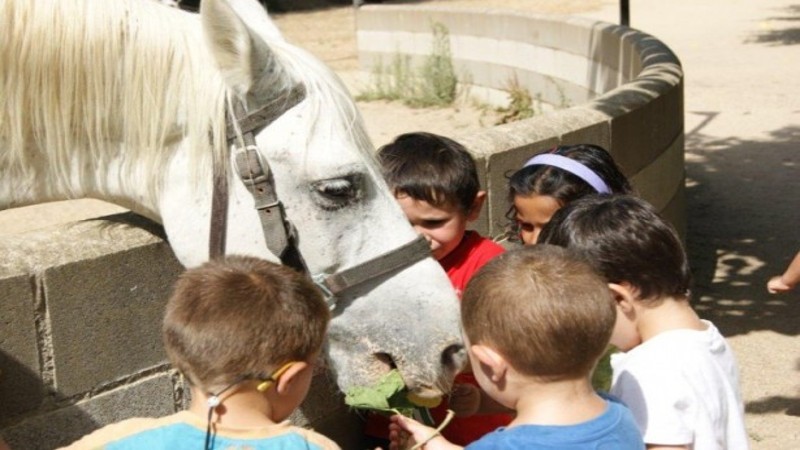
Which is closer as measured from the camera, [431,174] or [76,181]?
[76,181]

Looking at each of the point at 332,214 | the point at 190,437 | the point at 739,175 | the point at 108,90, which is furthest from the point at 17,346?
the point at 739,175

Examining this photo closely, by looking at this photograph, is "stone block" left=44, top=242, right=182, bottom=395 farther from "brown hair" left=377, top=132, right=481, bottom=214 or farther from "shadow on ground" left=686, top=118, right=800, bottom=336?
"shadow on ground" left=686, top=118, right=800, bottom=336

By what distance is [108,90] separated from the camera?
2727mm

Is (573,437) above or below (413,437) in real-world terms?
above

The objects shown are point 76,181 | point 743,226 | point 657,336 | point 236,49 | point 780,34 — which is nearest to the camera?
point 657,336

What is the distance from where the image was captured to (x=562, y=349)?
207 cm

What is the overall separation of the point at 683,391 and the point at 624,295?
0.25 m

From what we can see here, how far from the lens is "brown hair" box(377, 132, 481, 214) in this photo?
124 inches

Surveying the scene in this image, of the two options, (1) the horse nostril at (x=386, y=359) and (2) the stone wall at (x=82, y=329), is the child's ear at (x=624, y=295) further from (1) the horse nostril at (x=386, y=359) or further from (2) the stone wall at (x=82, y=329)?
(2) the stone wall at (x=82, y=329)

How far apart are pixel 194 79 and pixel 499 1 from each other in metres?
19.4

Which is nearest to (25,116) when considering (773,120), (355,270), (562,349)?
(355,270)

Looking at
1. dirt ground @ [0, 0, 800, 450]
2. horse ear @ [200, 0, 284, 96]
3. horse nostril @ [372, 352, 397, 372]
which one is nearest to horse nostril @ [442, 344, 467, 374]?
horse nostril @ [372, 352, 397, 372]

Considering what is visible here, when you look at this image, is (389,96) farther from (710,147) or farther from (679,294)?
(679,294)

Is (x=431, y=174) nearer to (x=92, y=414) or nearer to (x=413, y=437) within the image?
(x=413, y=437)
